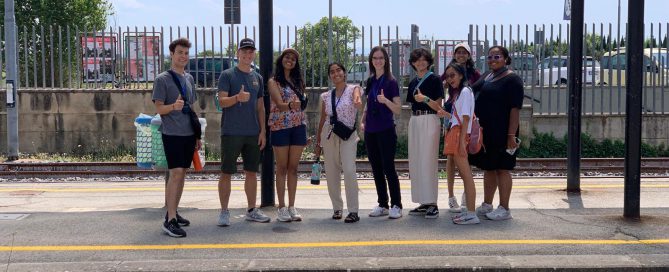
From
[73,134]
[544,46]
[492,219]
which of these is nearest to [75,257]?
[492,219]

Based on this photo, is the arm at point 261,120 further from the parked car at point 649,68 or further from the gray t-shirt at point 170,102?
the parked car at point 649,68

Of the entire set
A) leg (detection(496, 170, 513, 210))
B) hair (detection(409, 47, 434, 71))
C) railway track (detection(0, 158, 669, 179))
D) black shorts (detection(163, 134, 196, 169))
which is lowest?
railway track (detection(0, 158, 669, 179))

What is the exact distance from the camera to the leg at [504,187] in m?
7.66

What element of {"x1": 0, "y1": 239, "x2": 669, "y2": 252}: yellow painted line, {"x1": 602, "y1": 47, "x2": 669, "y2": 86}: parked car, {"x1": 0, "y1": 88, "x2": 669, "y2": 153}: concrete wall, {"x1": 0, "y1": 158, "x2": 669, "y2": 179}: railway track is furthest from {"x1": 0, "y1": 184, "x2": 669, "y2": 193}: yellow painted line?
{"x1": 602, "y1": 47, "x2": 669, "y2": 86}: parked car

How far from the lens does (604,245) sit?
21.3ft

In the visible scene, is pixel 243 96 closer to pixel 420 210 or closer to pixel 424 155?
pixel 424 155

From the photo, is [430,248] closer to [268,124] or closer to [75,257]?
[268,124]

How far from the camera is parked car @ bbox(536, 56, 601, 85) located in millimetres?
16047

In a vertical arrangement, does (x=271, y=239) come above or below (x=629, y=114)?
below

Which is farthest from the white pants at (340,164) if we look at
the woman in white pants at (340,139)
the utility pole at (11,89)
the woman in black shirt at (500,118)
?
the utility pole at (11,89)

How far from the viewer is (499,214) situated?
758 cm

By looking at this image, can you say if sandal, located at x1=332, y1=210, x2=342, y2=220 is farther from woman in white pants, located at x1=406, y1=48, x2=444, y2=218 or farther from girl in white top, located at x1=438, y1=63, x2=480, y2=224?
girl in white top, located at x1=438, y1=63, x2=480, y2=224

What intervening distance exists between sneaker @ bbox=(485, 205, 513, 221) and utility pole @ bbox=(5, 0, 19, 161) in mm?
10271

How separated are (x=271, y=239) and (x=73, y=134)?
10.4 metres
